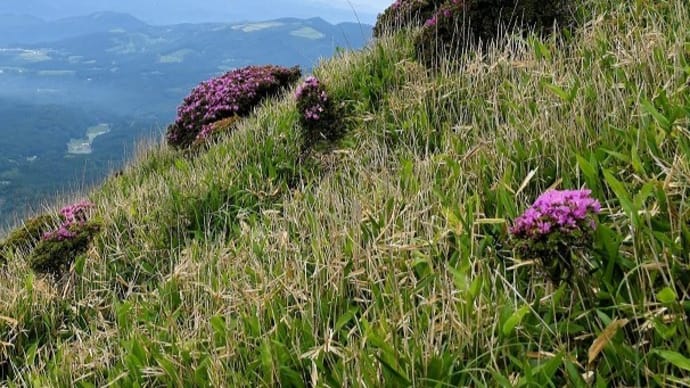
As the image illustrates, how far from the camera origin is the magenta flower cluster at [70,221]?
6.47 meters

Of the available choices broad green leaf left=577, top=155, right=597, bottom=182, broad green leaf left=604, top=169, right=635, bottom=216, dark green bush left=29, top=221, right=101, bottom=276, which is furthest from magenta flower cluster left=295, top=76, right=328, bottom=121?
broad green leaf left=604, top=169, right=635, bottom=216

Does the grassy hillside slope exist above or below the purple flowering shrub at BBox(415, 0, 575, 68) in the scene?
below

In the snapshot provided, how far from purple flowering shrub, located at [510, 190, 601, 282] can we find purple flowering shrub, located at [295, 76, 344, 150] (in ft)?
16.5

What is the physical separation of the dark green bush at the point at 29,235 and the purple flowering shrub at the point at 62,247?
125 centimetres

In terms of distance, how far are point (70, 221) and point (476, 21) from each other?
6019 millimetres

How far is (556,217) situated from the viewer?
2.16 m

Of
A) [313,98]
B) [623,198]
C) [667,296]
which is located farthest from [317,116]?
[667,296]

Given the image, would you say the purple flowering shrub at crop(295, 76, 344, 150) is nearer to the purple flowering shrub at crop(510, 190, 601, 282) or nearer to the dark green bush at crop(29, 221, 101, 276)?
the dark green bush at crop(29, 221, 101, 276)

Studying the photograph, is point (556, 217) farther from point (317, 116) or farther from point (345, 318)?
point (317, 116)

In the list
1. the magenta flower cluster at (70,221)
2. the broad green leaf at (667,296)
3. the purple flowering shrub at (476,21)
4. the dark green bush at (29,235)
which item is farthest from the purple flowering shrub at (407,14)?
the broad green leaf at (667,296)

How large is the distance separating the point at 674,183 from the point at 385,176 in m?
1.99

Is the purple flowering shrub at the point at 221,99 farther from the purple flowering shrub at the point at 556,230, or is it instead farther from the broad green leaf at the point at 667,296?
the broad green leaf at the point at 667,296

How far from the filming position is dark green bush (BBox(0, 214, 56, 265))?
25.3ft

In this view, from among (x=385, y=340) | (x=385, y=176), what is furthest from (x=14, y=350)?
(x=385, y=340)
